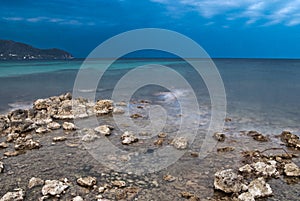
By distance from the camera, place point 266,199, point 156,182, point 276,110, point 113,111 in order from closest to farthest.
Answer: point 266,199 < point 156,182 < point 113,111 < point 276,110

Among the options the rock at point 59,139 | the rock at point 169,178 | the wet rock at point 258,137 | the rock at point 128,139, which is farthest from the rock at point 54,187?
the wet rock at point 258,137

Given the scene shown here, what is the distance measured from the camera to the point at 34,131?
9.24m

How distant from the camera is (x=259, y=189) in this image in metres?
5.11

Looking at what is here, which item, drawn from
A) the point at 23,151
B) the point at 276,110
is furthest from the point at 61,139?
the point at 276,110

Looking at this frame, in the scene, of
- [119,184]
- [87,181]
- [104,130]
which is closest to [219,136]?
[104,130]

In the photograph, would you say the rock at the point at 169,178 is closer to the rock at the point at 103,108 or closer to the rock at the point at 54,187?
the rock at the point at 54,187

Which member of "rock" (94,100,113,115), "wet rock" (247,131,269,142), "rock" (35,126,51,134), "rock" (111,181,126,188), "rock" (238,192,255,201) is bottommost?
"rock" (111,181,126,188)

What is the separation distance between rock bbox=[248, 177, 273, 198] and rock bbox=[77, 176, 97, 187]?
3254 mm

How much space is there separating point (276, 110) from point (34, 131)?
37.6 ft

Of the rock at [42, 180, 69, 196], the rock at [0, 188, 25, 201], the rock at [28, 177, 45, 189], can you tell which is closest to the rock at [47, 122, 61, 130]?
the rock at [28, 177, 45, 189]

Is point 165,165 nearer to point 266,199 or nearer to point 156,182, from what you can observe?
point 156,182

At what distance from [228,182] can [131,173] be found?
7.31 ft

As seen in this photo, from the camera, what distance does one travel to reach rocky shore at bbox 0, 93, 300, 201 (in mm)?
5207

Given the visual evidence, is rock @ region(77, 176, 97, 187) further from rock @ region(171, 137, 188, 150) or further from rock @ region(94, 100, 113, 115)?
rock @ region(94, 100, 113, 115)
